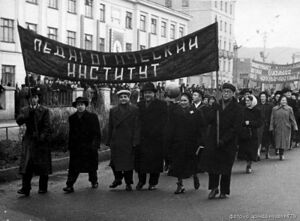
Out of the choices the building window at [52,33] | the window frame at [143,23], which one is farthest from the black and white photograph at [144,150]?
the window frame at [143,23]

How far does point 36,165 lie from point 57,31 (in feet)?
103

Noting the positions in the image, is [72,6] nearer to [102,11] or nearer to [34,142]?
[102,11]

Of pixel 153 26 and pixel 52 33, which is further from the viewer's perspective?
pixel 153 26

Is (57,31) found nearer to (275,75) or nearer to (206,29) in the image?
(275,75)

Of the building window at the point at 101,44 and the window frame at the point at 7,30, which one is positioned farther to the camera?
the building window at the point at 101,44

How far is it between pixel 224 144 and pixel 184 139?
32.3 inches

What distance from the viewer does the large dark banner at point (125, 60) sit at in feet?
27.1

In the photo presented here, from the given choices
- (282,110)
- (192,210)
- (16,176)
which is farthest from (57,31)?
(192,210)

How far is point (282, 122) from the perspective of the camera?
13273 millimetres

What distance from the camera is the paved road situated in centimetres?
664

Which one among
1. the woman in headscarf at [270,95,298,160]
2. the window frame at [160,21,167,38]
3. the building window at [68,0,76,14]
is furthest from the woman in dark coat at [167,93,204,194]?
the window frame at [160,21,167,38]

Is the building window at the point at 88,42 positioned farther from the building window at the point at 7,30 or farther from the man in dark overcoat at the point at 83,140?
the man in dark overcoat at the point at 83,140

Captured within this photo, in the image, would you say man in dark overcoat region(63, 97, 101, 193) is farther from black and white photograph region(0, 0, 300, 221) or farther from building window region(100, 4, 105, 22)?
building window region(100, 4, 105, 22)

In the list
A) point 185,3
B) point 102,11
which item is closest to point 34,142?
point 102,11
